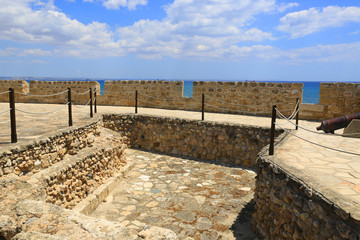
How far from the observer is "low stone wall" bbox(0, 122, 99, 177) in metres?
4.21

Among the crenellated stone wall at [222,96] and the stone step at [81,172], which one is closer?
the stone step at [81,172]

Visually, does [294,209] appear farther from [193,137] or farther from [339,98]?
[339,98]

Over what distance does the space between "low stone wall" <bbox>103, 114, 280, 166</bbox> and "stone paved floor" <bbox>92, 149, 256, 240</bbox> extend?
1.97ft

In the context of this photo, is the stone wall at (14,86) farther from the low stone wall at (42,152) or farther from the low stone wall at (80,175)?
the low stone wall at (42,152)

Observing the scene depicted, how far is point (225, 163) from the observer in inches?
329

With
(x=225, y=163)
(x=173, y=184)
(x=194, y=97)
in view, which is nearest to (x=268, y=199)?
(x=173, y=184)

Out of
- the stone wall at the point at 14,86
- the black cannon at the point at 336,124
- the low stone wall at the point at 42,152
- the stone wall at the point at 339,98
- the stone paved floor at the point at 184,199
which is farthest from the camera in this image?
the stone wall at the point at 14,86

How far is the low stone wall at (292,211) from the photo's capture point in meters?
2.55

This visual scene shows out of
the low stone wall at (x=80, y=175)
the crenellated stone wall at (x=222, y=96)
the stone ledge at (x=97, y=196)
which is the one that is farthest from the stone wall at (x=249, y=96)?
the stone ledge at (x=97, y=196)

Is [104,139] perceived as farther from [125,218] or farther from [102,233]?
[102,233]

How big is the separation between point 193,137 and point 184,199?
10.7 feet

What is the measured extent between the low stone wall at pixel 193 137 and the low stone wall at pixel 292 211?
348 cm

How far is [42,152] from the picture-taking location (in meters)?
4.98

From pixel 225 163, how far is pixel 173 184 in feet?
7.76
